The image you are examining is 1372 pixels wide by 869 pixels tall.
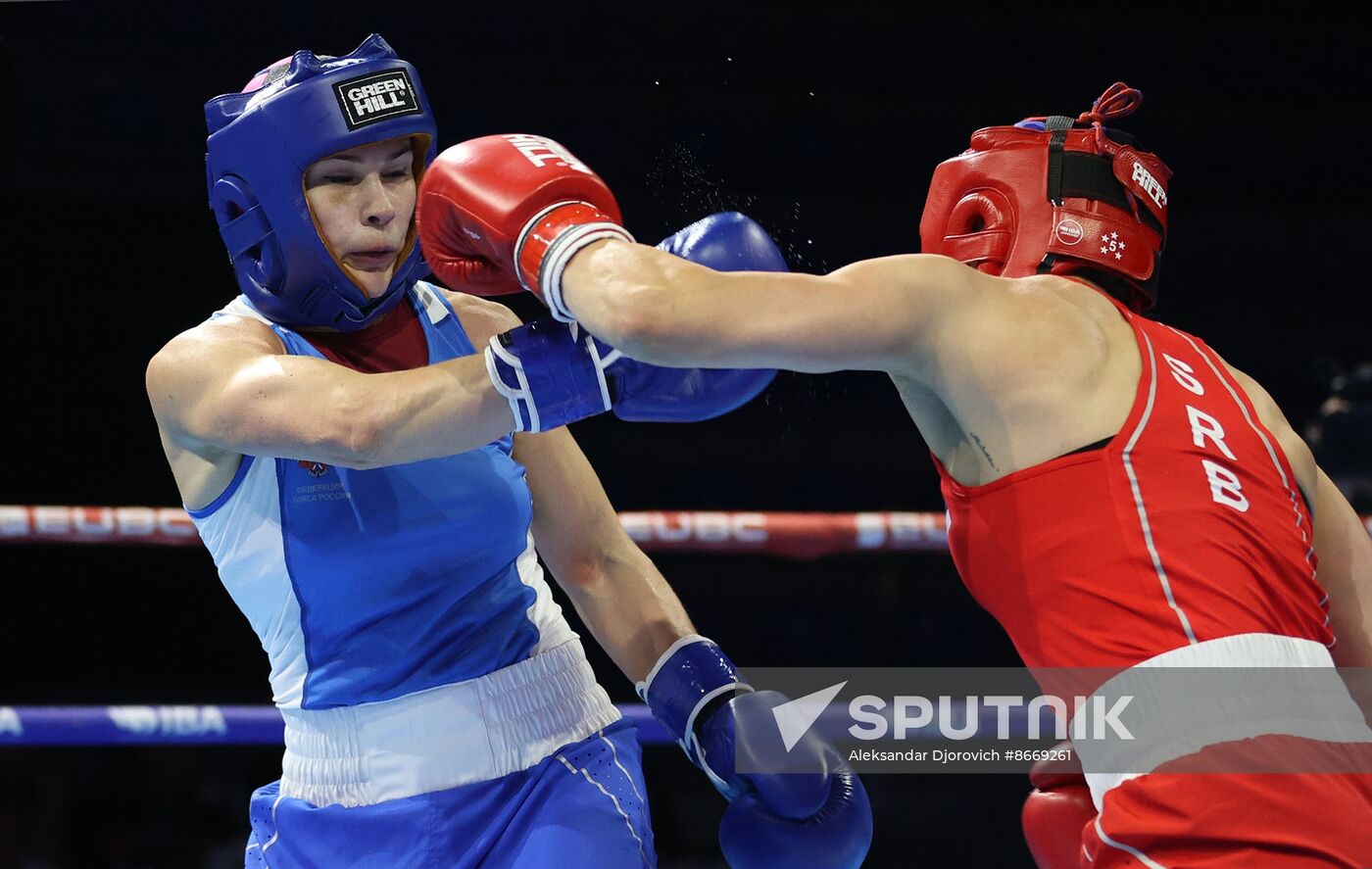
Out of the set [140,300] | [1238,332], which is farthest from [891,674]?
[140,300]

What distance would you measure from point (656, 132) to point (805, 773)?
407 centimetres

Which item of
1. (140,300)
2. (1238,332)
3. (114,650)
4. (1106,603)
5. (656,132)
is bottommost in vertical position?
(114,650)

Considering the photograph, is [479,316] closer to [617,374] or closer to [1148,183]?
[617,374]

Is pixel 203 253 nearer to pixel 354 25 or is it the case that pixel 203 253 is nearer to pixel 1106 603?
pixel 354 25

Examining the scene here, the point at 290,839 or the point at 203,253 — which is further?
the point at 203,253

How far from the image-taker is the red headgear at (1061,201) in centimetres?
189

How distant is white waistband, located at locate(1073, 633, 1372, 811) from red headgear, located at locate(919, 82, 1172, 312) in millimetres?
541

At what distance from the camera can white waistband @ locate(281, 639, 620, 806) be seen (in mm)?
1888

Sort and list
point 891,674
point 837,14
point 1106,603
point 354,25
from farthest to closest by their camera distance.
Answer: point 837,14 → point 354,25 → point 891,674 → point 1106,603

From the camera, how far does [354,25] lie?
18.0 ft

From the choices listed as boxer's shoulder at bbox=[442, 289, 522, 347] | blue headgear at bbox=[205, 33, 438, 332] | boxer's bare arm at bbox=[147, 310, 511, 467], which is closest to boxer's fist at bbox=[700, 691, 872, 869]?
boxer's bare arm at bbox=[147, 310, 511, 467]

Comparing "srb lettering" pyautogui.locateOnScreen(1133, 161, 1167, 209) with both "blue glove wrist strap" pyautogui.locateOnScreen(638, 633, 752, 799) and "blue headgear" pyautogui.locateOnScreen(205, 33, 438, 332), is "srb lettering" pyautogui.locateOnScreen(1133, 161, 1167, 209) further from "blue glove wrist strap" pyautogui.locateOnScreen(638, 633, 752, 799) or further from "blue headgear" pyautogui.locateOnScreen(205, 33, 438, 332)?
"blue headgear" pyautogui.locateOnScreen(205, 33, 438, 332)

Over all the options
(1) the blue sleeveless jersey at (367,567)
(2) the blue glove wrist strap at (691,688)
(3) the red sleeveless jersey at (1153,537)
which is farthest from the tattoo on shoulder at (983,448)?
(1) the blue sleeveless jersey at (367,567)

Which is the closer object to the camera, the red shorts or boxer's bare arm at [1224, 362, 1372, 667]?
the red shorts
